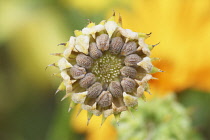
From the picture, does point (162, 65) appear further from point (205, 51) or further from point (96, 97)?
point (96, 97)

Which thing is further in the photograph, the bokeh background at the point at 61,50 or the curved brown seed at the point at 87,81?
the bokeh background at the point at 61,50

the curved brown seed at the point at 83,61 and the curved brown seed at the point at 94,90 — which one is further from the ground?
the curved brown seed at the point at 83,61

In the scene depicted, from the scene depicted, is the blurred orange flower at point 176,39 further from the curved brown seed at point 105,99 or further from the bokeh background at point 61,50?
the curved brown seed at point 105,99

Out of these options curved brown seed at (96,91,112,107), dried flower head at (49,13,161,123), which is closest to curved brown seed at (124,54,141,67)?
dried flower head at (49,13,161,123)

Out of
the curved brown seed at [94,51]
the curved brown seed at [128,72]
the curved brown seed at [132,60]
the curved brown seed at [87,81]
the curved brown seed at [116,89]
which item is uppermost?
the curved brown seed at [94,51]

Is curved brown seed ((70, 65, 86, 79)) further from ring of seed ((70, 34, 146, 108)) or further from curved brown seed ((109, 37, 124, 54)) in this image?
curved brown seed ((109, 37, 124, 54))

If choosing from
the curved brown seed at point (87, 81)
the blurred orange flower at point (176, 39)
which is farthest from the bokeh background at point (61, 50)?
the curved brown seed at point (87, 81)

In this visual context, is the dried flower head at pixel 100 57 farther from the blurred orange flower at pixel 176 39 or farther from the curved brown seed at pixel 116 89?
the blurred orange flower at pixel 176 39
